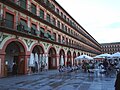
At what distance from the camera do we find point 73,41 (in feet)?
142

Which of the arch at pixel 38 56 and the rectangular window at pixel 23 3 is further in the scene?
the arch at pixel 38 56

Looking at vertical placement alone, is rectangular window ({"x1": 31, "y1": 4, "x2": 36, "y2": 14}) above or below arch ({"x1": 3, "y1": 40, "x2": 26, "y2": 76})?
above

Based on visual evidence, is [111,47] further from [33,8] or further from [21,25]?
[21,25]

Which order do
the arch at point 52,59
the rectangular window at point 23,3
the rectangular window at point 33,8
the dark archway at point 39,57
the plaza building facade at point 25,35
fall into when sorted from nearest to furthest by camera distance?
the plaza building facade at point 25,35
the rectangular window at point 23,3
the rectangular window at point 33,8
the dark archway at point 39,57
the arch at point 52,59

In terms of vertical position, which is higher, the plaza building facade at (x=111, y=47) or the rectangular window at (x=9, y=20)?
the plaza building facade at (x=111, y=47)

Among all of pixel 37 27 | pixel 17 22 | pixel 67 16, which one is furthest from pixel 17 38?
pixel 67 16

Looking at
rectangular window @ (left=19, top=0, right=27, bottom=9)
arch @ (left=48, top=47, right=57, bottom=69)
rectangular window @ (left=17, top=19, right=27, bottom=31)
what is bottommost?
arch @ (left=48, top=47, right=57, bottom=69)

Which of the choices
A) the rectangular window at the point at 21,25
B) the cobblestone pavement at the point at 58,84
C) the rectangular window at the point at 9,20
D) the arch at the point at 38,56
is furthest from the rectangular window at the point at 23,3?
the cobblestone pavement at the point at 58,84

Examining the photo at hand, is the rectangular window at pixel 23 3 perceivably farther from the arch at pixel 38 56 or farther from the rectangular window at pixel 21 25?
the arch at pixel 38 56

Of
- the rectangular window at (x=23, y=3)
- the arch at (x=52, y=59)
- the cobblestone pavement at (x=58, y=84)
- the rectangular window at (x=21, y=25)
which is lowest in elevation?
the cobblestone pavement at (x=58, y=84)

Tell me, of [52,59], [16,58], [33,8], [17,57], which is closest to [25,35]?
[17,57]

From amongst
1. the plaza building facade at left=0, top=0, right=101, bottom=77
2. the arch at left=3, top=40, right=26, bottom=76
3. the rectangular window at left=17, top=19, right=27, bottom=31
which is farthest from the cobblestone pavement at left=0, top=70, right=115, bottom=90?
the rectangular window at left=17, top=19, right=27, bottom=31

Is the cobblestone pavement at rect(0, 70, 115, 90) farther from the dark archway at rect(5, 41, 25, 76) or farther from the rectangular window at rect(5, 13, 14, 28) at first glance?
the rectangular window at rect(5, 13, 14, 28)

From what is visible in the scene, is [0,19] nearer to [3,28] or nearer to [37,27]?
[3,28]
